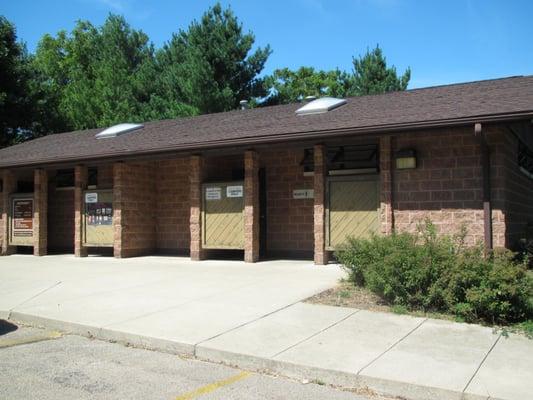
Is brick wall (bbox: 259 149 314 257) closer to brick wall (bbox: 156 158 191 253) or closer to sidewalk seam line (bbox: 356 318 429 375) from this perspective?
brick wall (bbox: 156 158 191 253)

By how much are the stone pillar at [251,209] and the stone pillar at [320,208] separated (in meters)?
1.69

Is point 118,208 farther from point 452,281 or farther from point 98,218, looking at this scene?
point 452,281

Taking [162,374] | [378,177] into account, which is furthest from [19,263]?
[162,374]

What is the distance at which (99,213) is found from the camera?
15.5 m

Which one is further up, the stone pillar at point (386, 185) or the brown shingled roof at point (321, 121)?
the brown shingled roof at point (321, 121)

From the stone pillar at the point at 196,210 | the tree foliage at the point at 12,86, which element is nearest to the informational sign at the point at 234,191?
the stone pillar at the point at 196,210

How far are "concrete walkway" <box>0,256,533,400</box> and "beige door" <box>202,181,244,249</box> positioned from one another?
2.61m

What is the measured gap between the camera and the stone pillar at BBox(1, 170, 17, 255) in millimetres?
17234

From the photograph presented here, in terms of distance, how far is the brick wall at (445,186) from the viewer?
10.4m

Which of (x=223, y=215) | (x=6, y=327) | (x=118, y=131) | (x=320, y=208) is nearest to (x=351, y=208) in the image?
(x=320, y=208)

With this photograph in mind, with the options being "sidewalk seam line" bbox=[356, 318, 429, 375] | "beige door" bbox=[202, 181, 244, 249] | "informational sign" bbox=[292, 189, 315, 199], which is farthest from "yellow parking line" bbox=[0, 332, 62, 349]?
"informational sign" bbox=[292, 189, 315, 199]

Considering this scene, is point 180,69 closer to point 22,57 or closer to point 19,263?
point 22,57

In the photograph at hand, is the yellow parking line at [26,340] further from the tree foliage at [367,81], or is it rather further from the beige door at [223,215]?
the tree foliage at [367,81]

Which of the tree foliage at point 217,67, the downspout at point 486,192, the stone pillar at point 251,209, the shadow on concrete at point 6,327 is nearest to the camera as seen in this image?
the shadow on concrete at point 6,327
